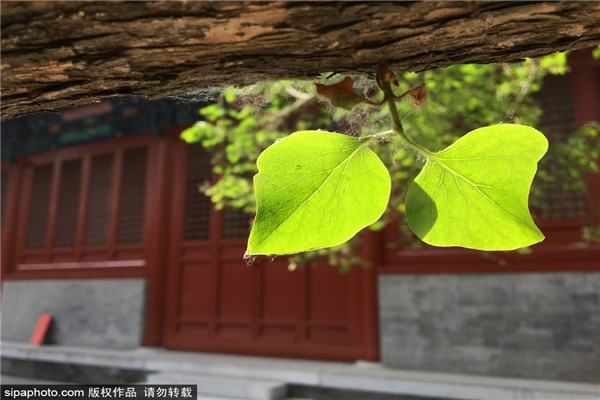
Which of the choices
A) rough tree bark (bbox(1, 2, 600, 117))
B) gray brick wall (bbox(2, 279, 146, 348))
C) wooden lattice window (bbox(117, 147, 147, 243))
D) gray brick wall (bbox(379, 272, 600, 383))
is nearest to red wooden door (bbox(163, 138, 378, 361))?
gray brick wall (bbox(379, 272, 600, 383))

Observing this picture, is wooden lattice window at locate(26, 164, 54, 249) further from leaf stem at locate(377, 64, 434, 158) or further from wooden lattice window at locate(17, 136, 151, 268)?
leaf stem at locate(377, 64, 434, 158)

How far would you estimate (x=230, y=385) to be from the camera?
429cm

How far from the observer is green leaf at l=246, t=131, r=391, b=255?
14.3 inches

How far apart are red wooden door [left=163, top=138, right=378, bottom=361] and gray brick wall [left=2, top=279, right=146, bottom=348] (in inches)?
18.2

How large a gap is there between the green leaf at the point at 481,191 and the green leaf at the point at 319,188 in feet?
0.12

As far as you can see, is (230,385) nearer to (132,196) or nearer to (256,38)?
(132,196)

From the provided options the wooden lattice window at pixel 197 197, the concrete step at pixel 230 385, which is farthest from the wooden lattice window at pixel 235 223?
the concrete step at pixel 230 385

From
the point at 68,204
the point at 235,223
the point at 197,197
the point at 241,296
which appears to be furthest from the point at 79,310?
the point at 235,223

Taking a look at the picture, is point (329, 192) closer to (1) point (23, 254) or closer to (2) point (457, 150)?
(2) point (457, 150)

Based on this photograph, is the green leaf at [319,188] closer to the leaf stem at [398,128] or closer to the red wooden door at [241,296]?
the leaf stem at [398,128]

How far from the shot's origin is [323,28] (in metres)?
0.37

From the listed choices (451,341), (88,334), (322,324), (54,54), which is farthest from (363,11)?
(88,334)

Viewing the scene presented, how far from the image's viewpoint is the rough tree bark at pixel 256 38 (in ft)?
1.20

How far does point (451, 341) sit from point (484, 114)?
219 centimetres
